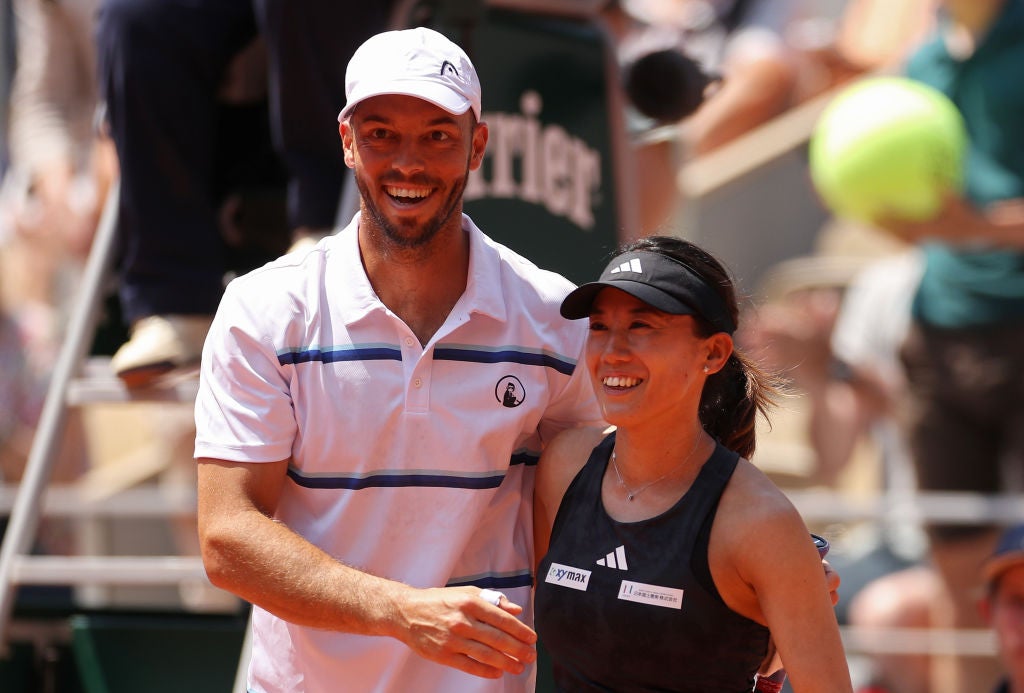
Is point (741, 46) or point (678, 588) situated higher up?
point (741, 46)

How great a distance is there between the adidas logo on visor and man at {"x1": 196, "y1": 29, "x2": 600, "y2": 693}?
0.87 ft

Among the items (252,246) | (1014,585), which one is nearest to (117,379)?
(252,246)

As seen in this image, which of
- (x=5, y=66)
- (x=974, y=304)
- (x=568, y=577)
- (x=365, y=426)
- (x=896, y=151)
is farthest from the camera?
(x=5, y=66)

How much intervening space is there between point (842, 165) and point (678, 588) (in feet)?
10.6

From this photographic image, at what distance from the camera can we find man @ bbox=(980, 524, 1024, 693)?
4270 millimetres

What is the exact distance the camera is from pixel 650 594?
2459 millimetres

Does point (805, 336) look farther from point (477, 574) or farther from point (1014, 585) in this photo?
point (477, 574)

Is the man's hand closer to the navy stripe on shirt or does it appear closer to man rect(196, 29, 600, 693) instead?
man rect(196, 29, 600, 693)

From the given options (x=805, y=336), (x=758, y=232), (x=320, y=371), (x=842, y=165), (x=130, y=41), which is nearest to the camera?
(x=320, y=371)

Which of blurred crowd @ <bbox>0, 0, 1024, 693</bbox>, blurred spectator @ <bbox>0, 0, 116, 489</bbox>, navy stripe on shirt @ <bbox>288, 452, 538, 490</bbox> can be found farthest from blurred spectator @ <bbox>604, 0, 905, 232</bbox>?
navy stripe on shirt @ <bbox>288, 452, 538, 490</bbox>

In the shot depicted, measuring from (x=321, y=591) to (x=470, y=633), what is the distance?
0.95 ft

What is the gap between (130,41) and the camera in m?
3.96

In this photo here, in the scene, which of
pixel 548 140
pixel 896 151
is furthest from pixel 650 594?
pixel 896 151

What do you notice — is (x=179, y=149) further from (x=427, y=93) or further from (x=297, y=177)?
(x=427, y=93)
